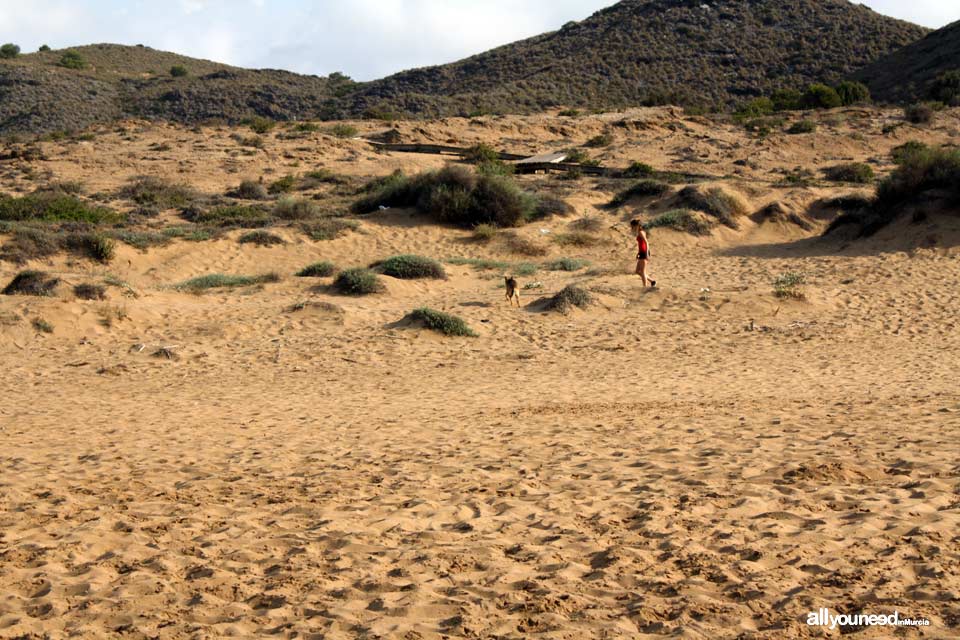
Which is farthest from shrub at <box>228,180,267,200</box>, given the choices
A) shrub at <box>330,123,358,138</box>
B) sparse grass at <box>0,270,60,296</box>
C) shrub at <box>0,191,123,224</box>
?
sparse grass at <box>0,270,60,296</box>

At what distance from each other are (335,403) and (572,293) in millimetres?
6401

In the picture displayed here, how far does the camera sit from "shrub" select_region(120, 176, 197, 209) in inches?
1014

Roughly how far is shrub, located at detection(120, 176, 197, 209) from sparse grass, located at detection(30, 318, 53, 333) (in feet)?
38.8

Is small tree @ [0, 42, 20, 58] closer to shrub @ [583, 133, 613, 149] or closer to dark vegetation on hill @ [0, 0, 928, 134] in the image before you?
dark vegetation on hill @ [0, 0, 928, 134]

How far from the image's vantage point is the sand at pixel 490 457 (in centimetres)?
474

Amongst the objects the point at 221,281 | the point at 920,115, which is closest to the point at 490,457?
the point at 221,281

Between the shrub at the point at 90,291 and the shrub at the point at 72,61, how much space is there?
6202cm

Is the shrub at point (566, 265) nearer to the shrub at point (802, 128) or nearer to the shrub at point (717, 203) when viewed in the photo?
the shrub at point (717, 203)

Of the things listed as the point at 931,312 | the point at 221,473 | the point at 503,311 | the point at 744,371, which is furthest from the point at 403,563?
the point at 931,312

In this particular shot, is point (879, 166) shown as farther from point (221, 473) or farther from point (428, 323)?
point (221, 473)

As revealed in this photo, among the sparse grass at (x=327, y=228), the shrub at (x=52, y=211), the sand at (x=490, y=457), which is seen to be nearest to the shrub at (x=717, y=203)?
the sand at (x=490, y=457)

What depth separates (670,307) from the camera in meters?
15.7

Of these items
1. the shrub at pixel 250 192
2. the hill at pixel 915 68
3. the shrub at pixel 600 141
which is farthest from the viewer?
the hill at pixel 915 68

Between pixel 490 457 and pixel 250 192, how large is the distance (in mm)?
21517
